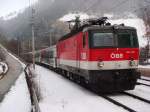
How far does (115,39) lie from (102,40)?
61 centimetres

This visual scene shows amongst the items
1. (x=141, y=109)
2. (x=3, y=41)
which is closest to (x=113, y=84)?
(x=141, y=109)

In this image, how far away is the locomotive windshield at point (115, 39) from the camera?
16.1 meters

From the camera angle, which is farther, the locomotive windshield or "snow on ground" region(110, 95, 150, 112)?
the locomotive windshield

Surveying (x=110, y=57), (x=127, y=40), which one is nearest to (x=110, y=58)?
(x=110, y=57)

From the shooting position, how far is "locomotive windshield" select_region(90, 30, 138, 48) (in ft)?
53.0

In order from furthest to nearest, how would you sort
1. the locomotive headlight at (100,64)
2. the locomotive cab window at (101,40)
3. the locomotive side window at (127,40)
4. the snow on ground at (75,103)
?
the locomotive side window at (127,40) < the locomotive cab window at (101,40) < the locomotive headlight at (100,64) < the snow on ground at (75,103)

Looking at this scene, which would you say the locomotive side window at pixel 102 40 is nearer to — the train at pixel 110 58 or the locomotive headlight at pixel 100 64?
the train at pixel 110 58

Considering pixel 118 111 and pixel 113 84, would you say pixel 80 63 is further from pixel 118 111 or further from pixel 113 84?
pixel 118 111

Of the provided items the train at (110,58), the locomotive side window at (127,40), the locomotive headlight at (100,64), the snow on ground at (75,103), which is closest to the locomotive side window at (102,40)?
the train at (110,58)

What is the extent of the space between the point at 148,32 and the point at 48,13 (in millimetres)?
96744

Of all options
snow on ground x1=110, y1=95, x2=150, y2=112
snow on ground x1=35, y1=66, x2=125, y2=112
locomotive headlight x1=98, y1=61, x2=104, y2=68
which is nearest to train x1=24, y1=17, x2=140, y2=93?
locomotive headlight x1=98, y1=61, x2=104, y2=68

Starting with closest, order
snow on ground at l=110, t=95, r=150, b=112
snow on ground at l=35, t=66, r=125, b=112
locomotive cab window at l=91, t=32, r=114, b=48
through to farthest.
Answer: snow on ground at l=110, t=95, r=150, b=112 → snow on ground at l=35, t=66, r=125, b=112 → locomotive cab window at l=91, t=32, r=114, b=48

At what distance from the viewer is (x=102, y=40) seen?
1622cm

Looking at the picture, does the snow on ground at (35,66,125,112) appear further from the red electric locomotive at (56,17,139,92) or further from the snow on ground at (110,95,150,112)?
the red electric locomotive at (56,17,139,92)
